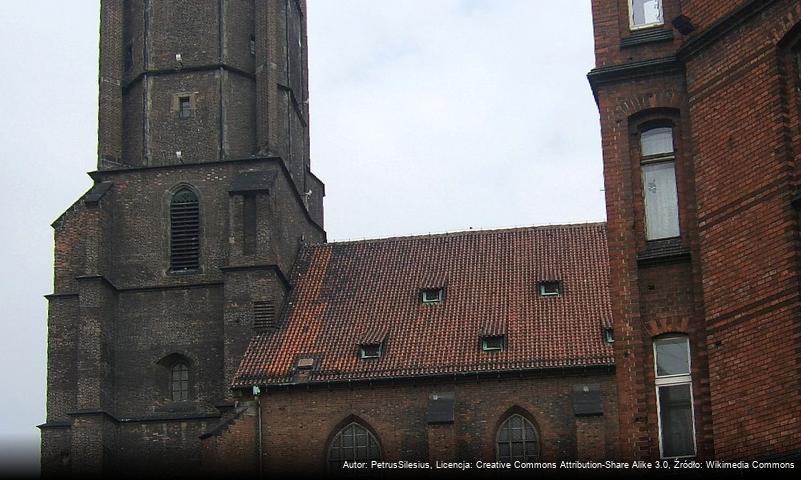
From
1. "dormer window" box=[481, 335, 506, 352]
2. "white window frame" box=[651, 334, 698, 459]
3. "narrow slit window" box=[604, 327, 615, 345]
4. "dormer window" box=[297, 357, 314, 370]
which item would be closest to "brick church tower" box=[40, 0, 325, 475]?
"dormer window" box=[297, 357, 314, 370]

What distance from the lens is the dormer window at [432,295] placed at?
51469 millimetres

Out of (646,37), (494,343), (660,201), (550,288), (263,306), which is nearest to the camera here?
(660,201)

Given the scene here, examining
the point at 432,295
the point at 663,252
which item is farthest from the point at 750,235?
the point at 432,295

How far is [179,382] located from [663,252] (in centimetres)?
3033

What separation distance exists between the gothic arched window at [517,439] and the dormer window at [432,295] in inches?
227

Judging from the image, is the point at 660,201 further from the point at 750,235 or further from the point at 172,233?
the point at 172,233

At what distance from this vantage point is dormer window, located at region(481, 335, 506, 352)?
4825 cm

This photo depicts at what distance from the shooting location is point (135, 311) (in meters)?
52.2

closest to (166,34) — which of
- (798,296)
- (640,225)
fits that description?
(640,225)

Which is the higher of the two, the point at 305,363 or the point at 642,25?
the point at 642,25

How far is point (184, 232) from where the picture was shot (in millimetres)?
53406

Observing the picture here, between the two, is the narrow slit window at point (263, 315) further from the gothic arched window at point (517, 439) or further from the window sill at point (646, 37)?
the window sill at point (646, 37)

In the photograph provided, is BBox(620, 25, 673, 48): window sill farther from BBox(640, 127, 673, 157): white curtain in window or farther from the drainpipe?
the drainpipe

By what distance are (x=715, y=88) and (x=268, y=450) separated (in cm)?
2767
